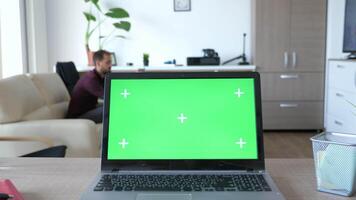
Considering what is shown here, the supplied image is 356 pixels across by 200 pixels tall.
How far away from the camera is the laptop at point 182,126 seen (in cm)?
115

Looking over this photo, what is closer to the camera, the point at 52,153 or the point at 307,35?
the point at 52,153

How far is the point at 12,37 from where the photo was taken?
16.2 feet

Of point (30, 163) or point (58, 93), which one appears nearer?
point (30, 163)

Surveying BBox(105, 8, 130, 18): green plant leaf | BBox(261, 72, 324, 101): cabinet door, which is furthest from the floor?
BBox(105, 8, 130, 18): green plant leaf

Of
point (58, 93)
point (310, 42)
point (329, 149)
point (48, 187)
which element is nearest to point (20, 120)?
point (58, 93)

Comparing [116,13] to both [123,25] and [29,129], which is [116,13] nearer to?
[123,25]

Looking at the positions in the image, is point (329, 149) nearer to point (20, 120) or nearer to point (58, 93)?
point (20, 120)

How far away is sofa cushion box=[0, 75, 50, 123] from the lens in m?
2.88

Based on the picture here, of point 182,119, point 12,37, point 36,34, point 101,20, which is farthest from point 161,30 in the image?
point 182,119

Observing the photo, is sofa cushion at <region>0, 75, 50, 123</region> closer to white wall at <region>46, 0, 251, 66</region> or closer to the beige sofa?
the beige sofa

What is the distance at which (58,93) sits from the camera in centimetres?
374

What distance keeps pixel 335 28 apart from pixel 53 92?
327cm

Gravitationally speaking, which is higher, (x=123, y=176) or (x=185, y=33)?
(x=185, y=33)

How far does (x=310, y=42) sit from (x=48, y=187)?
15.0 ft
